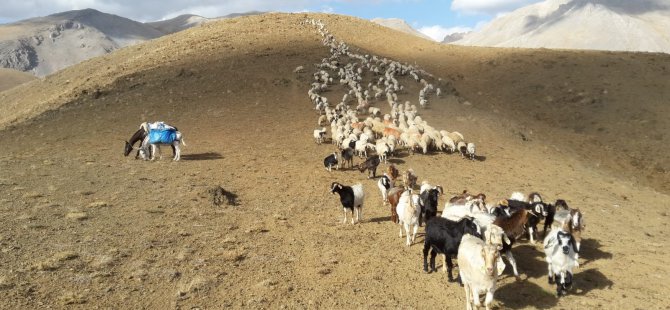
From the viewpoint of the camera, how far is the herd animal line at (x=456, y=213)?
8867 millimetres

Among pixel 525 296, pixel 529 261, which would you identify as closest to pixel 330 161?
pixel 529 261

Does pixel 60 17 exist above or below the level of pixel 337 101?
above

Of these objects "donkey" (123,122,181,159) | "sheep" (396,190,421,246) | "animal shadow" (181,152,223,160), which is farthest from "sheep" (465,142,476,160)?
"donkey" (123,122,181,159)

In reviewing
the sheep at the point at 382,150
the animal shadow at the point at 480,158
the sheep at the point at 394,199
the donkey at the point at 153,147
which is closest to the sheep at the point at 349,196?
the sheep at the point at 394,199

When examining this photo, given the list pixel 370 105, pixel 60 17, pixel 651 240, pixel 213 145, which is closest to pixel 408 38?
pixel 370 105

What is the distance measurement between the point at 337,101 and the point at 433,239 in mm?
21990

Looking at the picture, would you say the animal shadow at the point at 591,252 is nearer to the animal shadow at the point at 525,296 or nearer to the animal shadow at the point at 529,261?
the animal shadow at the point at 529,261

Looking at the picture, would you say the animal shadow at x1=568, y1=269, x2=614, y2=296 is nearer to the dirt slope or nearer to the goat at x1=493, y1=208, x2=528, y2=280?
the dirt slope

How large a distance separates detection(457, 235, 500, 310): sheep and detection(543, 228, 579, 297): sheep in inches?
79.3

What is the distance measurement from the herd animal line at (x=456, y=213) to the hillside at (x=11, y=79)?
91.4 m

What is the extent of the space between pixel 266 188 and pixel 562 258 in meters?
10.5

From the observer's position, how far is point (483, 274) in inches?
327

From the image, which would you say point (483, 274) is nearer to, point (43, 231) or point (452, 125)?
point (43, 231)

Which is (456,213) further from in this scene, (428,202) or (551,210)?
(551,210)
